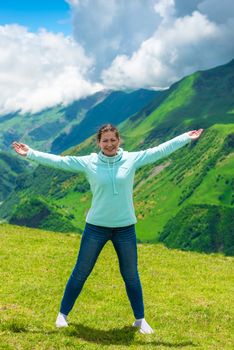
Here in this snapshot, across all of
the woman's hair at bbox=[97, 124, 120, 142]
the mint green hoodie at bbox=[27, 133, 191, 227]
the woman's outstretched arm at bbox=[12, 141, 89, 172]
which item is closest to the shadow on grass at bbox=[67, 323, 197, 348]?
the mint green hoodie at bbox=[27, 133, 191, 227]

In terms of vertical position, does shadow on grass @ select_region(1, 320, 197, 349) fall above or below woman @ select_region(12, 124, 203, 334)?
below

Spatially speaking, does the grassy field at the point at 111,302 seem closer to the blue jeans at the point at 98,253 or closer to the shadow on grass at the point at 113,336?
the shadow on grass at the point at 113,336

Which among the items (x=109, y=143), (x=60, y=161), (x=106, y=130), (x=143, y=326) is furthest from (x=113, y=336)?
(x=106, y=130)

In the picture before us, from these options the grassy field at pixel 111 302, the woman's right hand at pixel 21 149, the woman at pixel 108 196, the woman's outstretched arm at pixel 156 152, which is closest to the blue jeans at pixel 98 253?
the woman at pixel 108 196

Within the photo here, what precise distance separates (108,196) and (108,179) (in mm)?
419

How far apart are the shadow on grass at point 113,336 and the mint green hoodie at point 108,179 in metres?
3.05

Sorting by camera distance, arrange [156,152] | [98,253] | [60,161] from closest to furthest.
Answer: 1. [60,161]
2. [98,253]
3. [156,152]

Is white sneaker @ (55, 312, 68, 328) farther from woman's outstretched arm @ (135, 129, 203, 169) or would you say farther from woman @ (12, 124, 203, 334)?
woman's outstretched arm @ (135, 129, 203, 169)

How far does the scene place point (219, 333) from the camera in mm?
13406

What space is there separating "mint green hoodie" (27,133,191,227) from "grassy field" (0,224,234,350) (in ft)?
10.3

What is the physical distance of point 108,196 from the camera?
1140 cm

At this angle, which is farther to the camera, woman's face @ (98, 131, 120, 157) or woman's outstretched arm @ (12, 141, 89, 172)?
woman's outstretched arm @ (12, 141, 89, 172)

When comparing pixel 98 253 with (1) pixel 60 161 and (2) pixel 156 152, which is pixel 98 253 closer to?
(1) pixel 60 161

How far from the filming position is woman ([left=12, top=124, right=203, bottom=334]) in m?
11.4
